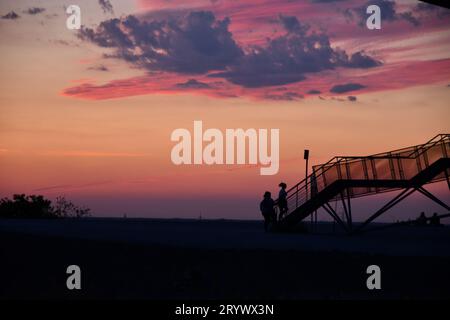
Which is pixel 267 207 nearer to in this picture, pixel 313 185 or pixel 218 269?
pixel 313 185

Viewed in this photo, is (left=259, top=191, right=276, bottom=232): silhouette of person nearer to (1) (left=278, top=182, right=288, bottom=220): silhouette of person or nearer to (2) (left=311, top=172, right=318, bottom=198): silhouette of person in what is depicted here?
(1) (left=278, top=182, right=288, bottom=220): silhouette of person

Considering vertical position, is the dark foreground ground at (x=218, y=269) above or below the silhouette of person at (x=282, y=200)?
below

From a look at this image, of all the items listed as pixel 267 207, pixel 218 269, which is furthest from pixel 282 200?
pixel 218 269

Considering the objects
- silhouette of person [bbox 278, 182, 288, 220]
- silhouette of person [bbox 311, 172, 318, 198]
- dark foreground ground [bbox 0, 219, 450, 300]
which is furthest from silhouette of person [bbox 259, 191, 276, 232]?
dark foreground ground [bbox 0, 219, 450, 300]

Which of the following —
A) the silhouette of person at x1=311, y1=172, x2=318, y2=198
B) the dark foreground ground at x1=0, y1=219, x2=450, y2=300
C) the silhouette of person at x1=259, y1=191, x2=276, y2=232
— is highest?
the silhouette of person at x1=311, y1=172, x2=318, y2=198

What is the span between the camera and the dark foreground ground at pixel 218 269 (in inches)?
741

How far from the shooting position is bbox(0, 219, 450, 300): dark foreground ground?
741 inches

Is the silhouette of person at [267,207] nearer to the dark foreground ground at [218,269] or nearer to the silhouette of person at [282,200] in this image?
the silhouette of person at [282,200]

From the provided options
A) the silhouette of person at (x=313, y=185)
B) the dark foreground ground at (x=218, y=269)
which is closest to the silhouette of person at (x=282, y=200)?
the silhouette of person at (x=313, y=185)

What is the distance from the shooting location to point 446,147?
3659 centimetres

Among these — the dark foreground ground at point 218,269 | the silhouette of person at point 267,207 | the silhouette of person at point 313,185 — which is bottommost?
the dark foreground ground at point 218,269

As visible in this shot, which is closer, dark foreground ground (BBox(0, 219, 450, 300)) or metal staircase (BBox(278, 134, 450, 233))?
dark foreground ground (BBox(0, 219, 450, 300))
